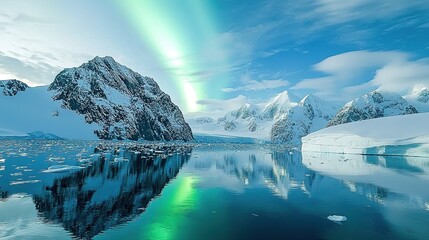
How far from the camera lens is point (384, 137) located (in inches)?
2185

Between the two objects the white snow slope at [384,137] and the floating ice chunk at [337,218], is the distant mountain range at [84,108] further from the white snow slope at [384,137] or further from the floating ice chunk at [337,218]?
the floating ice chunk at [337,218]

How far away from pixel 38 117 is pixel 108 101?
124ft

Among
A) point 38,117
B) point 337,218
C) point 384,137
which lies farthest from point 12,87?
point 337,218

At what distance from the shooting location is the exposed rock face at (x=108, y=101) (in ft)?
517

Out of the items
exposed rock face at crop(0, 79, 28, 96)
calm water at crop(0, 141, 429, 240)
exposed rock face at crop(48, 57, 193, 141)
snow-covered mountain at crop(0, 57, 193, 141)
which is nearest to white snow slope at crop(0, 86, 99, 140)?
snow-covered mountain at crop(0, 57, 193, 141)

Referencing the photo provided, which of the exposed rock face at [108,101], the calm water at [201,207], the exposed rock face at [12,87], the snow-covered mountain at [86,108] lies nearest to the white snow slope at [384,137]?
the calm water at [201,207]

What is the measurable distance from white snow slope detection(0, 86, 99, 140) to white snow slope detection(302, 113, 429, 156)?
110 m

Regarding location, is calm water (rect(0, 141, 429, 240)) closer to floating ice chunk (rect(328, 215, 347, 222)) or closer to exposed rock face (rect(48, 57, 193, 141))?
floating ice chunk (rect(328, 215, 347, 222))

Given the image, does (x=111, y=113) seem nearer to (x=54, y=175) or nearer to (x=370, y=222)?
(x=54, y=175)

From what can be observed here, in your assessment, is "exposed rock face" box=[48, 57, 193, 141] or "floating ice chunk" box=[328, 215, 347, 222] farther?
"exposed rock face" box=[48, 57, 193, 141]

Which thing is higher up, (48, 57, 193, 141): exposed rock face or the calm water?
(48, 57, 193, 141): exposed rock face

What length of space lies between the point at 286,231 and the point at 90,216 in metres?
8.85

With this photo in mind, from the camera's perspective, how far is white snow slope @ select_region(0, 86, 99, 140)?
127081 mm

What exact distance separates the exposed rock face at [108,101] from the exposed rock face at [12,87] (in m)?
15.0
